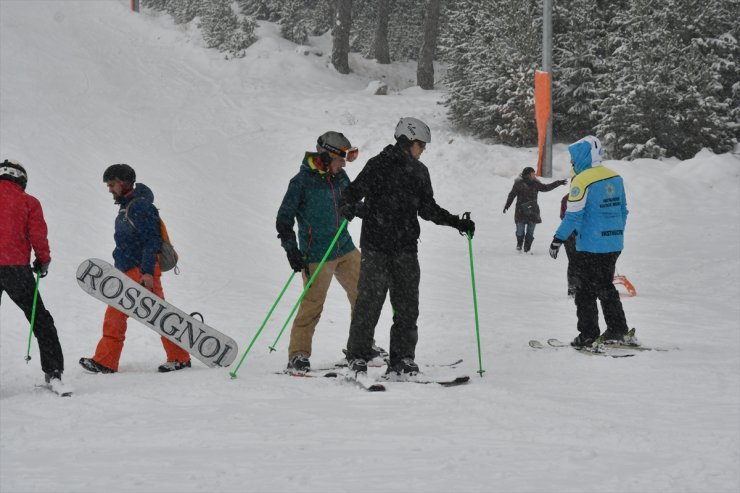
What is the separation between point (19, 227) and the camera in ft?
18.6

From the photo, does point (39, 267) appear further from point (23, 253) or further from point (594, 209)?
point (594, 209)

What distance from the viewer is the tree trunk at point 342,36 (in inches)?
1082

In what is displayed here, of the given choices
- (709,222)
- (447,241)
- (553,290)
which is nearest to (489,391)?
(553,290)

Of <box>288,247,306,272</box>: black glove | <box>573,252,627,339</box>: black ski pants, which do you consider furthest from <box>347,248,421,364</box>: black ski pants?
<box>573,252,627,339</box>: black ski pants

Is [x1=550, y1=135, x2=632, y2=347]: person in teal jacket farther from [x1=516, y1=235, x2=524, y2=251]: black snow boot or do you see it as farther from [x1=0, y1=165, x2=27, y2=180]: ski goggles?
[x1=516, y1=235, x2=524, y2=251]: black snow boot

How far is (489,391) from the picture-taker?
16.9 feet

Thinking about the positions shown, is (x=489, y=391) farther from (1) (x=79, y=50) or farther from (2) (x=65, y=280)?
(1) (x=79, y=50)

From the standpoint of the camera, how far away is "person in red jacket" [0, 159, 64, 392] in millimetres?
5598

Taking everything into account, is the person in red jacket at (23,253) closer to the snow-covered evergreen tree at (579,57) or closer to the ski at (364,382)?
the ski at (364,382)

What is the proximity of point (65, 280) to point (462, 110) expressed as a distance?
14.2 m

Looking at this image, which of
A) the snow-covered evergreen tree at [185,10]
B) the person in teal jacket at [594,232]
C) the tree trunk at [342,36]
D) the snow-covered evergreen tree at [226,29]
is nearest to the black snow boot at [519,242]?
the person in teal jacket at [594,232]

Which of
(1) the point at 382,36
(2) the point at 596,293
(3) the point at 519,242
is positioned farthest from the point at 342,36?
(2) the point at 596,293

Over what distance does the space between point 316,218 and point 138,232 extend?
4.80ft

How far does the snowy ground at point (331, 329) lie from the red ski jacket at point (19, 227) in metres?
1.01
